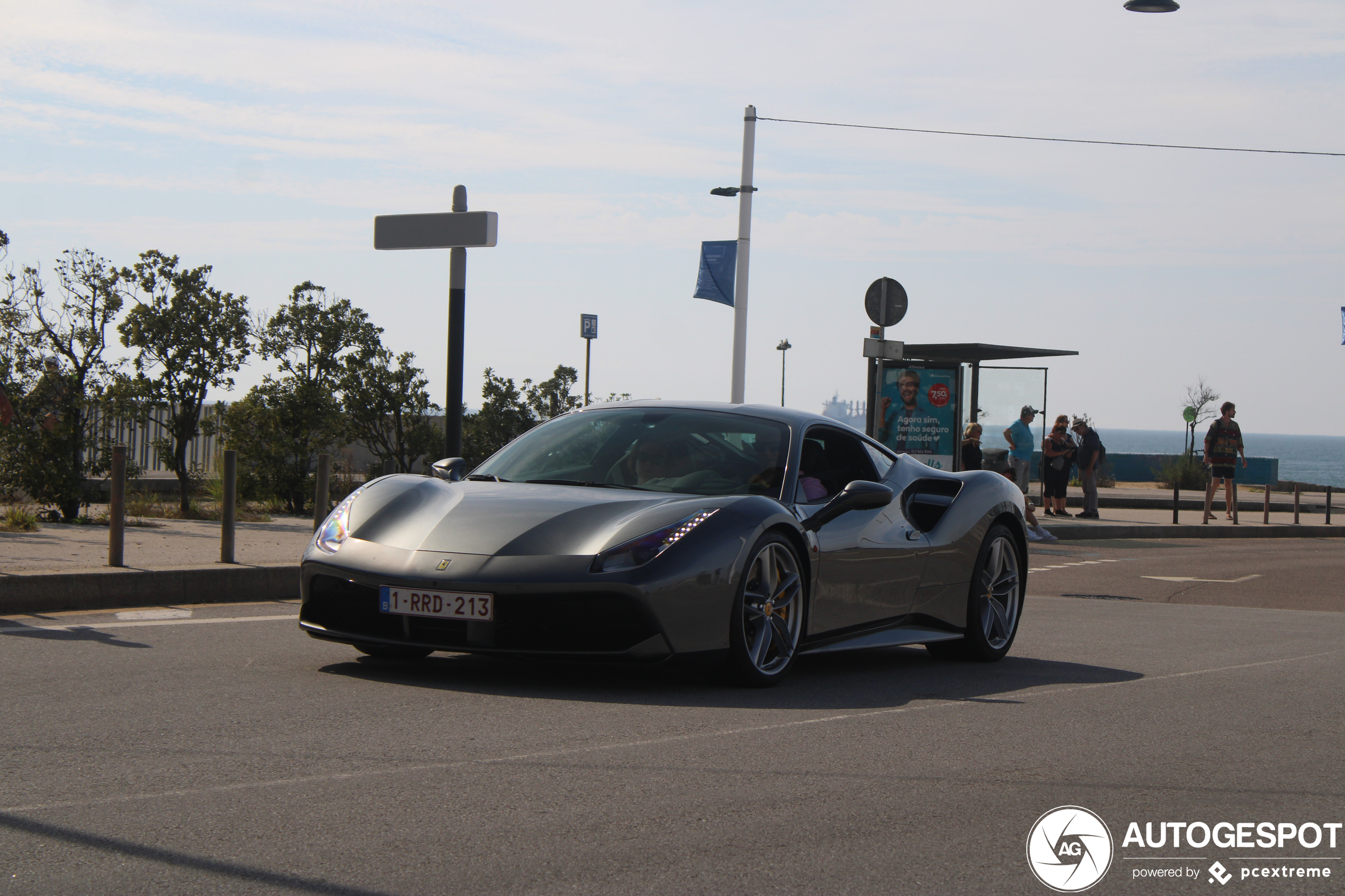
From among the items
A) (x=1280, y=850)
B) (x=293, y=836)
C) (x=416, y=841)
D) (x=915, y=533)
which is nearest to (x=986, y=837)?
(x=1280, y=850)

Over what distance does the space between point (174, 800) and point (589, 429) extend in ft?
11.8

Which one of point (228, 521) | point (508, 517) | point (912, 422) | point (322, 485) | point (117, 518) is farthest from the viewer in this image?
→ point (912, 422)

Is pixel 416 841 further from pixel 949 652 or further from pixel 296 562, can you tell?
pixel 296 562

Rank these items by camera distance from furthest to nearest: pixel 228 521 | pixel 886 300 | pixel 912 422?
pixel 912 422 < pixel 886 300 < pixel 228 521

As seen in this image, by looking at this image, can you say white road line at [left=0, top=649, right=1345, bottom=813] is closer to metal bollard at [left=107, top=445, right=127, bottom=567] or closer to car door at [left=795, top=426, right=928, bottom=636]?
car door at [left=795, top=426, right=928, bottom=636]

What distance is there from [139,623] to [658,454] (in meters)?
3.04

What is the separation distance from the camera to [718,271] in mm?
22734

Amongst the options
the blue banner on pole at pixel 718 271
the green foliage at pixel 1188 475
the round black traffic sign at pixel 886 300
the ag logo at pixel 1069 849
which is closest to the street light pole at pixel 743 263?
the blue banner on pole at pixel 718 271

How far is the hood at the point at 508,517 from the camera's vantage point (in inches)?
232

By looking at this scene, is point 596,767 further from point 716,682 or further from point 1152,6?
point 1152,6

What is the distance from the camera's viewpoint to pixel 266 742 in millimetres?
4770

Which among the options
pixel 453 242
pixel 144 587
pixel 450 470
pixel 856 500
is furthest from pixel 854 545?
pixel 453 242

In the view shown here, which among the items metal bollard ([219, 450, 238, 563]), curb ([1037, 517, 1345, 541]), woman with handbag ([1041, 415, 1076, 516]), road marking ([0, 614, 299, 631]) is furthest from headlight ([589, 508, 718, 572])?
woman with handbag ([1041, 415, 1076, 516])

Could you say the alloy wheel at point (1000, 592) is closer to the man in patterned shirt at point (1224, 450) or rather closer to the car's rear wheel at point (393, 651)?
the car's rear wheel at point (393, 651)
